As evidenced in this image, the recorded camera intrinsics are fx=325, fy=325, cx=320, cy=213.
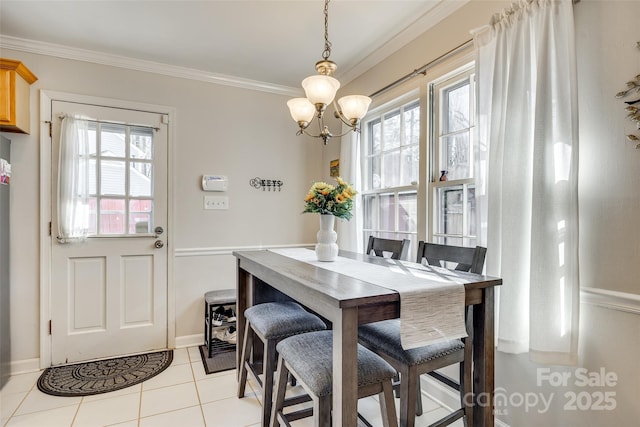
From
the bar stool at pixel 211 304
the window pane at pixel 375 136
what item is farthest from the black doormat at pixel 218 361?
the window pane at pixel 375 136

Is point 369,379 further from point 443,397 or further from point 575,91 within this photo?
point 575,91

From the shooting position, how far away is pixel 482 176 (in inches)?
70.5

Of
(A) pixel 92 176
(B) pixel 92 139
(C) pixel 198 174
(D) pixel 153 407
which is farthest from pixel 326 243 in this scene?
(B) pixel 92 139

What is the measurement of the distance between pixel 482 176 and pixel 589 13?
2.68 ft

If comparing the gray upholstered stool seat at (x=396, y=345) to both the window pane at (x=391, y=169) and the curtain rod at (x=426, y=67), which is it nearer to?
the window pane at (x=391, y=169)

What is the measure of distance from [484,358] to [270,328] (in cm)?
105

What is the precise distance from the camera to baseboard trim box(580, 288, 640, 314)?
127cm

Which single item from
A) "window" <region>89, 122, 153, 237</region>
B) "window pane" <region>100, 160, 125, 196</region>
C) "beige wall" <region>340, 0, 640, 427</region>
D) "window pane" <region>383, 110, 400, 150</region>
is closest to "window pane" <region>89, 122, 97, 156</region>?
"window" <region>89, 122, 153, 237</region>

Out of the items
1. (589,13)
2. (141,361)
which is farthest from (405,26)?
(141,361)

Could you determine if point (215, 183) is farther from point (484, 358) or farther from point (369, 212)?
point (484, 358)

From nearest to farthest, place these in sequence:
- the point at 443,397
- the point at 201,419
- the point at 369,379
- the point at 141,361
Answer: the point at 369,379
the point at 201,419
the point at 443,397
the point at 141,361

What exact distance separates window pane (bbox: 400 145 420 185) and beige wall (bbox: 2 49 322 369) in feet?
4.12

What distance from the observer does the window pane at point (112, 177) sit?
276 cm

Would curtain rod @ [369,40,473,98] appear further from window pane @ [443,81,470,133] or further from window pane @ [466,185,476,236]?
window pane @ [466,185,476,236]
